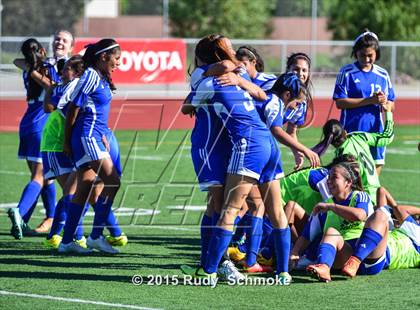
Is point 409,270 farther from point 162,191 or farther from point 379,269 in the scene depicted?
point 162,191

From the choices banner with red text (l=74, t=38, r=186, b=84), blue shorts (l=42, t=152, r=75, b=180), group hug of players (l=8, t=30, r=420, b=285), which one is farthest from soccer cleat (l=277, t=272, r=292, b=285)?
banner with red text (l=74, t=38, r=186, b=84)

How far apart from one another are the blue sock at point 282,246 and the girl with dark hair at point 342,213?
0.98 ft

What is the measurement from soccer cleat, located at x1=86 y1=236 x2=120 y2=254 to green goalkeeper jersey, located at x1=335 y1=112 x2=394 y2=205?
2253 mm

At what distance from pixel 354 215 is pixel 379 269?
507 millimetres

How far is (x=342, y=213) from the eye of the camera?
799 cm

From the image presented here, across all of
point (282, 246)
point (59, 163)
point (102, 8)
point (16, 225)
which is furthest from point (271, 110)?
point (102, 8)

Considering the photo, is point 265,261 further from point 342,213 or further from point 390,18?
point 390,18

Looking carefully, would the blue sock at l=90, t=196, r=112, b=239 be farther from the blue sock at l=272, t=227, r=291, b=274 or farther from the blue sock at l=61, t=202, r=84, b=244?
the blue sock at l=272, t=227, r=291, b=274

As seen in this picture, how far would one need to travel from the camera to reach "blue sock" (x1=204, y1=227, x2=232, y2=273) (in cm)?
746

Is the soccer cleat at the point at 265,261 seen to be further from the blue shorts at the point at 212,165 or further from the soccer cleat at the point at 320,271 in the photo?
the blue shorts at the point at 212,165

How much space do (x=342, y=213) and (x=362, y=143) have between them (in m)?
1.90

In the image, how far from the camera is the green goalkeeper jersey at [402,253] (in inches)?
329

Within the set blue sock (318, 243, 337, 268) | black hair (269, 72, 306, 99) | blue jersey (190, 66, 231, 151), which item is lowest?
blue sock (318, 243, 337, 268)

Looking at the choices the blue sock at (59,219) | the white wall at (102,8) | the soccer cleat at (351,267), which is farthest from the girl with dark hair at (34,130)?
the white wall at (102,8)
